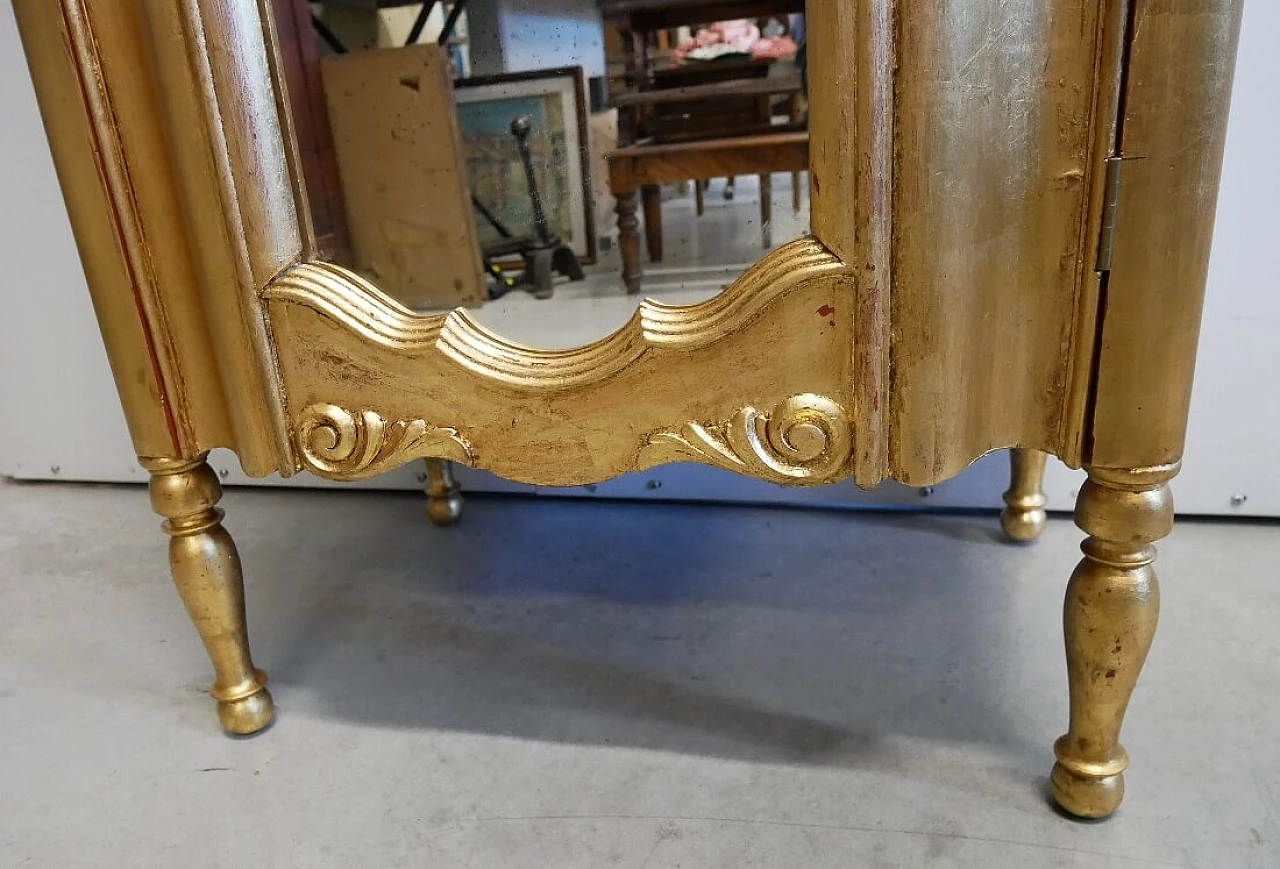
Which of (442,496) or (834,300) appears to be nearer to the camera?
(834,300)

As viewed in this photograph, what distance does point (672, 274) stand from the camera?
0.63m

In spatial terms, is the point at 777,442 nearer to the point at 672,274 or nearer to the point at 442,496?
the point at 672,274

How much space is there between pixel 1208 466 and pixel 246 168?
1.01 m

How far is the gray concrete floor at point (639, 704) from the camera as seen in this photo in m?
0.65

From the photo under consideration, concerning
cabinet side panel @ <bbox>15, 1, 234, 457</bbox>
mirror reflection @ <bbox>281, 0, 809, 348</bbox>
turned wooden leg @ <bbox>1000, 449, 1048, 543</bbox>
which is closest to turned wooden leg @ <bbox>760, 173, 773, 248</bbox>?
mirror reflection @ <bbox>281, 0, 809, 348</bbox>

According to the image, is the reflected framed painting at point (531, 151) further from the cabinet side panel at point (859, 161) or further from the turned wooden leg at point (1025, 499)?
the turned wooden leg at point (1025, 499)

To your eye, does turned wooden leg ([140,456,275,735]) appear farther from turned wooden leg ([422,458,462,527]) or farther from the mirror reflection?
turned wooden leg ([422,458,462,527])

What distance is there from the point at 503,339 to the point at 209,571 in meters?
0.31

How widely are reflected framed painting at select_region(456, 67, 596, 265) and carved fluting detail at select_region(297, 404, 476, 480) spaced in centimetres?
15

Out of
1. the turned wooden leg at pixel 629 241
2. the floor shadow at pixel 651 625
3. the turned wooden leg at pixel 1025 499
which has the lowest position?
the floor shadow at pixel 651 625

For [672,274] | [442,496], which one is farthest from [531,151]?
[442,496]

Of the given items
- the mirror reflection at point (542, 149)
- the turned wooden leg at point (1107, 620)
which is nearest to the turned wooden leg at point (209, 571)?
the mirror reflection at point (542, 149)

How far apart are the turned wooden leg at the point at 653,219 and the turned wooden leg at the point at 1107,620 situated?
1.04 ft

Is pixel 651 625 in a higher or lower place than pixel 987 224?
lower
